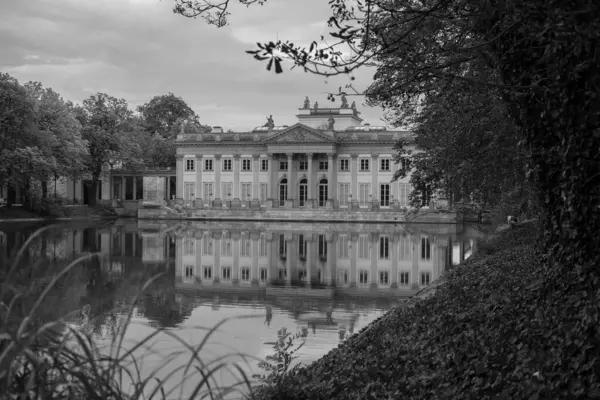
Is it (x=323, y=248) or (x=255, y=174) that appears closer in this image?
(x=323, y=248)

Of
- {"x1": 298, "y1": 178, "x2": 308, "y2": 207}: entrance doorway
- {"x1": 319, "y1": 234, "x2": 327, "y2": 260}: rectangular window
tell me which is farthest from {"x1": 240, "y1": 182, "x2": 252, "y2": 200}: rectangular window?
{"x1": 319, "y1": 234, "x2": 327, "y2": 260}: rectangular window

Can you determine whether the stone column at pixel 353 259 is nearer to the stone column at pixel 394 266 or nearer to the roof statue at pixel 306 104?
the stone column at pixel 394 266

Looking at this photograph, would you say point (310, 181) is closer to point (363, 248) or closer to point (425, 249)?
point (363, 248)

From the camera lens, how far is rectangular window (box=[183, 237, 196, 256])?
2479 centimetres

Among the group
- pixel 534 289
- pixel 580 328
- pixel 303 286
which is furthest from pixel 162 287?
pixel 580 328

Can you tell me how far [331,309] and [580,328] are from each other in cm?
A: 841

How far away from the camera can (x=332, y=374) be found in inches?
234

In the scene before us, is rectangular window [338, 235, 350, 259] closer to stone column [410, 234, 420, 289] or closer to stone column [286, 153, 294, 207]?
stone column [410, 234, 420, 289]

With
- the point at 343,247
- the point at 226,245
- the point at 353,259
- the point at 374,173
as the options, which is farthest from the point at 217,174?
the point at 353,259

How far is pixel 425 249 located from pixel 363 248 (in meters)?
2.39

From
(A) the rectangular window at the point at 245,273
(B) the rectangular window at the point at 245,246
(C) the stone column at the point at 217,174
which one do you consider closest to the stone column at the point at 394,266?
(A) the rectangular window at the point at 245,273

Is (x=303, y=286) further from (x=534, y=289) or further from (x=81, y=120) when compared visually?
(x=81, y=120)

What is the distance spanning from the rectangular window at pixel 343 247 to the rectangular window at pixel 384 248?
47.8 inches

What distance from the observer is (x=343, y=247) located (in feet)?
92.5
